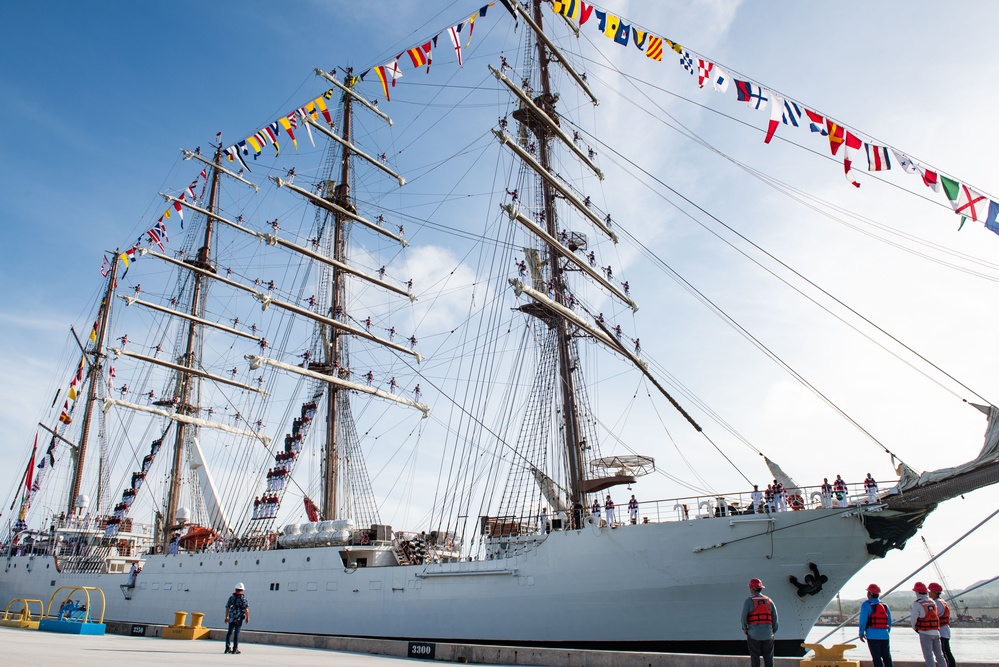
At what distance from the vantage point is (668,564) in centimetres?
1717

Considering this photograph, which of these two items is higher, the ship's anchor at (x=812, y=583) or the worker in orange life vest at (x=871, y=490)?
the worker in orange life vest at (x=871, y=490)

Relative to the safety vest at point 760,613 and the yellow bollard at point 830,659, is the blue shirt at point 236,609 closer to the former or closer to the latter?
the safety vest at point 760,613

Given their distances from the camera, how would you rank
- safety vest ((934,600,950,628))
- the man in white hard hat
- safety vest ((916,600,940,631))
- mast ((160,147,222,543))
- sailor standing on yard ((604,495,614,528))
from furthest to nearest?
mast ((160,147,222,543)), sailor standing on yard ((604,495,614,528)), the man in white hard hat, safety vest ((934,600,950,628)), safety vest ((916,600,940,631))

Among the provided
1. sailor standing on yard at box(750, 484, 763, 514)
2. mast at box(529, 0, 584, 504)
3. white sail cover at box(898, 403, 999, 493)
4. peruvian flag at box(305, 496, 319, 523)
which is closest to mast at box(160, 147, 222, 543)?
peruvian flag at box(305, 496, 319, 523)

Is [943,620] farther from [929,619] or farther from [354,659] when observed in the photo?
[354,659]

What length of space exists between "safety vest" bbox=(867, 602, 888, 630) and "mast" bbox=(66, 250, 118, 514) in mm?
41794

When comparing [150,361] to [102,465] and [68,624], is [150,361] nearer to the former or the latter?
[102,465]

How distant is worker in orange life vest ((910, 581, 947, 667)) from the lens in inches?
337

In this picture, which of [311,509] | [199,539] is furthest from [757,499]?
[199,539]

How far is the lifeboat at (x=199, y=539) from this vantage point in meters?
32.5

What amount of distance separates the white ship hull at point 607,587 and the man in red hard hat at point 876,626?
7.81m

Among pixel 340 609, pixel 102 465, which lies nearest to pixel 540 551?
pixel 340 609

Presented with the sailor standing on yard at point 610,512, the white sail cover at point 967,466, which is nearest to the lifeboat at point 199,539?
the sailor standing on yard at point 610,512

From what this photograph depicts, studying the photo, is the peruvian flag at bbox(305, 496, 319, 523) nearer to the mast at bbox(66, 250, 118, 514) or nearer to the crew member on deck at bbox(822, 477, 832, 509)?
the mast at bbox(66, 250, 118, 514)
